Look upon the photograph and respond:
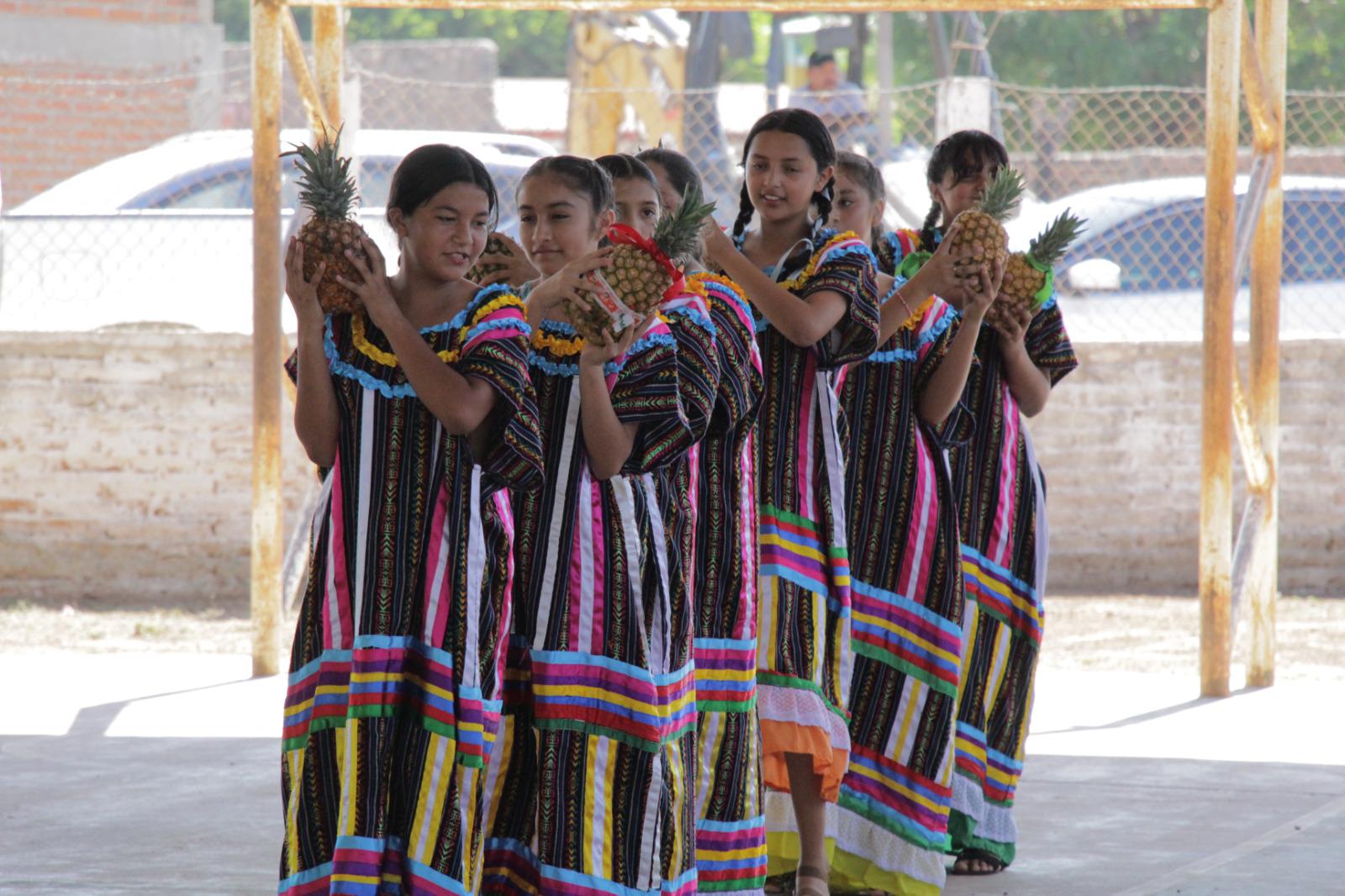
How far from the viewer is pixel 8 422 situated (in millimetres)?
9922

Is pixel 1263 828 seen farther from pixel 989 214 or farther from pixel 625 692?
pixel 625 692

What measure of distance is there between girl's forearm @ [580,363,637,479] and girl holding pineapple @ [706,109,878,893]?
2.46 feet

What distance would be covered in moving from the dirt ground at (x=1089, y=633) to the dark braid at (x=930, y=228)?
12.5 ft

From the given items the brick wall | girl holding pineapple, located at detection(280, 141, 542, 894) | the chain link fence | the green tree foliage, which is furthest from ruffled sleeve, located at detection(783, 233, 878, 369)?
the green tree foliage

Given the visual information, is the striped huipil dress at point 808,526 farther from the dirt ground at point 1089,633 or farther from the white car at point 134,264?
the white car at point 134,264

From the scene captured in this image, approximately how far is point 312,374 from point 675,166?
51.2 inches

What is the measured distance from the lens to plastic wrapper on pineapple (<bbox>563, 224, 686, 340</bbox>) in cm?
351

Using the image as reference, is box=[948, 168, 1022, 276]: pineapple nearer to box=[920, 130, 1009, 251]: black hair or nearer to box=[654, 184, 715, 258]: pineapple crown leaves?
box=[920, 130, 1009, 251]: black hair

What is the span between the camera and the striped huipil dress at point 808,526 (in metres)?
4.36

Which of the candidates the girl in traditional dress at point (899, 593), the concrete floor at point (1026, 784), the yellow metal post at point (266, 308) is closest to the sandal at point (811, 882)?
the girl in traditional dress at point (899, 593)

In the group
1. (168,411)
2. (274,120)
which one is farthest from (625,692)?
(168,411)

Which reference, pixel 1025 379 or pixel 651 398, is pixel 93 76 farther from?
pixel 651 398

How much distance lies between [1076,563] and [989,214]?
6386 millimetres

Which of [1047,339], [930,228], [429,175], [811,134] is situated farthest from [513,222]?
[429,175]
